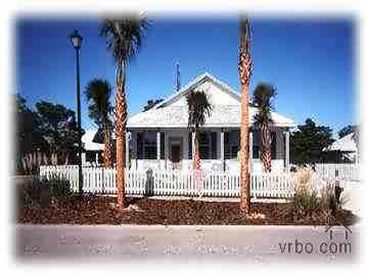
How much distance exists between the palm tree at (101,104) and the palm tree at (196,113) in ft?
10.6

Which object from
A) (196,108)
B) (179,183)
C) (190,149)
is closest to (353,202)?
(179,183)

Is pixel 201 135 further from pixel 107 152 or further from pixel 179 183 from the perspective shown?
pixel 179 183

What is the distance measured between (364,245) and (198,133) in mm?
13040

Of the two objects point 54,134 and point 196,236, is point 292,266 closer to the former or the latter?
point 196,236

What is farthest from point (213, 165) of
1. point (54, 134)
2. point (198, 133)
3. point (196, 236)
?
point (196, 236)

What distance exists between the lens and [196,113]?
66.1 feet

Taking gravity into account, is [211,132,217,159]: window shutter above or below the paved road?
above

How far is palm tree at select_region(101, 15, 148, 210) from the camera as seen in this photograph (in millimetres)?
11328

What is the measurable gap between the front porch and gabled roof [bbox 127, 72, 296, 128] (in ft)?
1.49

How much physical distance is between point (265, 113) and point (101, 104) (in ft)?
21.5

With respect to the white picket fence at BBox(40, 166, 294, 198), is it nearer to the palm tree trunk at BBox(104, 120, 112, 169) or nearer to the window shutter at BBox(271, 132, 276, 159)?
the palm tree trunk at BBox(104, 120, 112, 169)

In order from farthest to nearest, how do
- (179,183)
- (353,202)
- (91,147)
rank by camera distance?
1. (91,147)
2. (179,183)
3. (353,202)

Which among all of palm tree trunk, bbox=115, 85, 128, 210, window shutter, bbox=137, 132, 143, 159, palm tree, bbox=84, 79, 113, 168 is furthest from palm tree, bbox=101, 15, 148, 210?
window shutter, bbox=137, 132, 143, 159

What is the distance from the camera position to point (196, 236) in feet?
27.7
